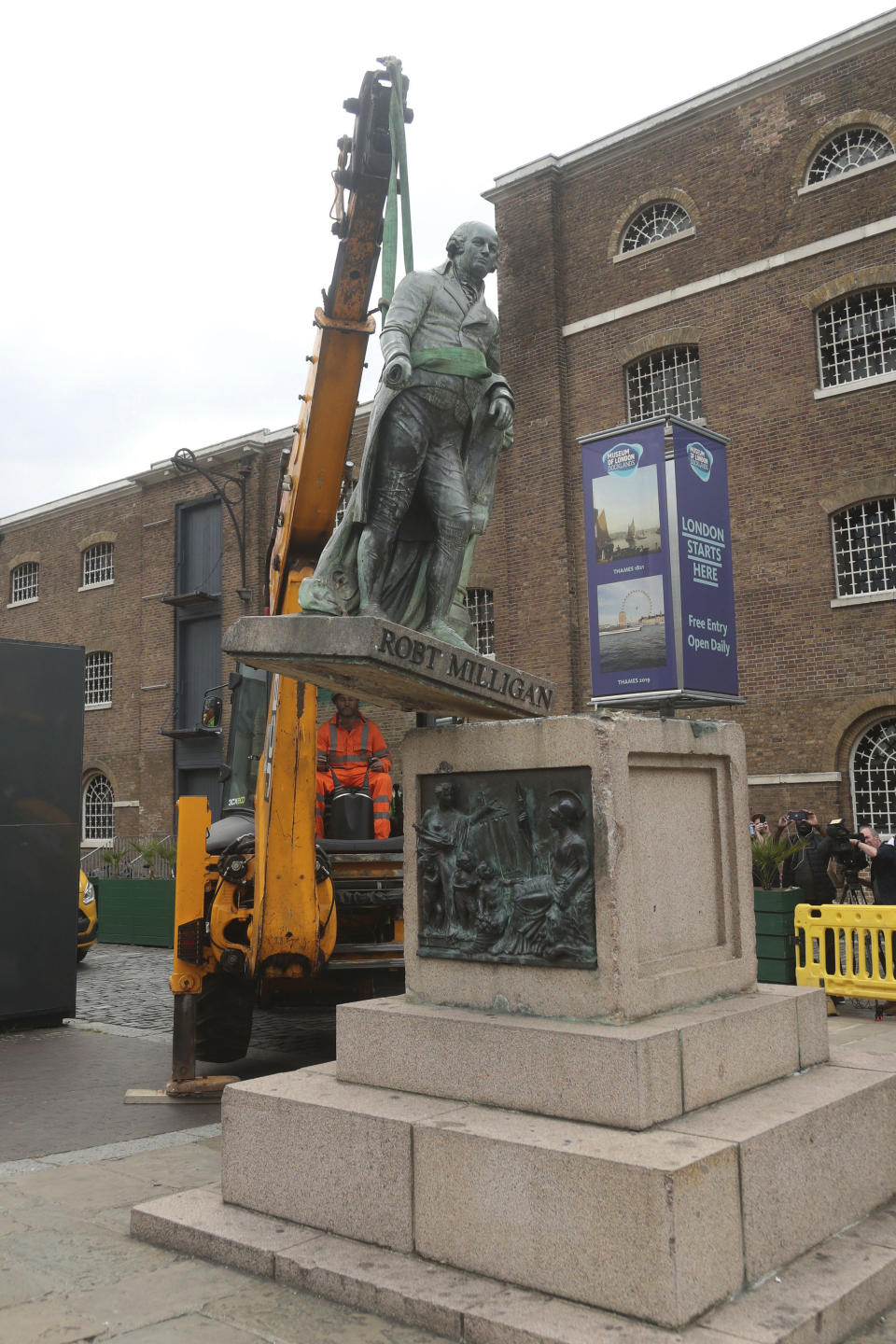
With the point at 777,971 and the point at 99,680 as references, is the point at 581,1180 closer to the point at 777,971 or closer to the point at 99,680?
the point at 777,971

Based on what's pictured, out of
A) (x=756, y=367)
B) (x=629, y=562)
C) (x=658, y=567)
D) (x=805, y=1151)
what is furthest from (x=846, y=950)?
(x=756, y=367)

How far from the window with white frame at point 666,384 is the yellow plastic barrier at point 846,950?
10777 mm

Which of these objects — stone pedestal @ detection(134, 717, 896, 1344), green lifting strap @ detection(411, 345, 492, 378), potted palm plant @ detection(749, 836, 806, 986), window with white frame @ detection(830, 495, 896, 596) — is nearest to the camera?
stone pedestal @ detection(134, 717, 896, 1344)

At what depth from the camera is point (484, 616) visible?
21859 mm

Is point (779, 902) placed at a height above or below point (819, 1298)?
above

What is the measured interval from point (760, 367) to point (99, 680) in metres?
19.3

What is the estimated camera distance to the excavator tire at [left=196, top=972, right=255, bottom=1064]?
776cm

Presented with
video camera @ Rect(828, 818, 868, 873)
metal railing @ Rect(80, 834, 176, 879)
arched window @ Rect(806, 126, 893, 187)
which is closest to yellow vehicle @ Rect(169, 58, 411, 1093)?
video camera @ Rect(828, 818, 868, 873)

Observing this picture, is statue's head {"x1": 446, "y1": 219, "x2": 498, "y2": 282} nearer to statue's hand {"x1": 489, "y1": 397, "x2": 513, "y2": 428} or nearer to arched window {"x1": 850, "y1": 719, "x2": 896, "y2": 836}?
statue's hand {"x1": 489, "y1": 397, "x2": 513, "y2": 428}

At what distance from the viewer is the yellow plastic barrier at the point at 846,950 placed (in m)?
9.54

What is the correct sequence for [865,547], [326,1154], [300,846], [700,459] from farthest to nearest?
[865,547], [700,459], [300,846], [326,1154]

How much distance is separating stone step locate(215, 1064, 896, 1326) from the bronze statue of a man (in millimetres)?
2041

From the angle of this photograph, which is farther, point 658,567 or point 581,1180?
point 658,567

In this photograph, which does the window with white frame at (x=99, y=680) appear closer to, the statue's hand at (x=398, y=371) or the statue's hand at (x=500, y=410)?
the statue's hand at (x=500, y=410)
